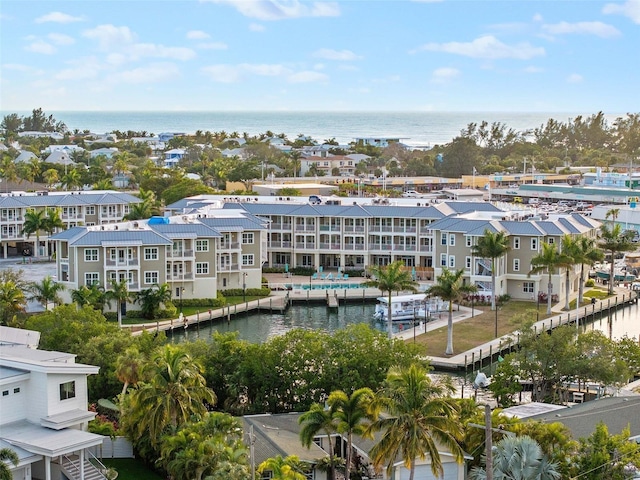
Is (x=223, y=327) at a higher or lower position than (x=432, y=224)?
lower

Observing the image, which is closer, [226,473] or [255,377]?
[226,473]

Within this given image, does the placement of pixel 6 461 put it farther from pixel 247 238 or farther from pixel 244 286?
pixel 247 238

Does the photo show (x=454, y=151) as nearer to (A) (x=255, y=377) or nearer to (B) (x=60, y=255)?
(B) (x=60, y=255)

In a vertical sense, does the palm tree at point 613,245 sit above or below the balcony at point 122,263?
above

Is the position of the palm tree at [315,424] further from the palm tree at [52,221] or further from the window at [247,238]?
the palm tree at [52,221]

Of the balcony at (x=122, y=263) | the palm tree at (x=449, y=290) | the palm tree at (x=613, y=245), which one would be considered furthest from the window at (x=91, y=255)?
the palm tree at (x=613, y=245)

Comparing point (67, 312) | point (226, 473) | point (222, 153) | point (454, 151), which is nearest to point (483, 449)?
point (226, 473)

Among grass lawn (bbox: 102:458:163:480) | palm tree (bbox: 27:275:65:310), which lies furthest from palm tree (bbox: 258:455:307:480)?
palm tree (bbox: 27:275:65:310)

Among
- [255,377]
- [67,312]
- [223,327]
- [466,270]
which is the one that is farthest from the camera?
[466,270]
